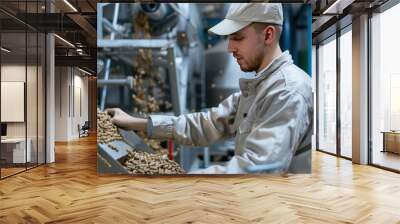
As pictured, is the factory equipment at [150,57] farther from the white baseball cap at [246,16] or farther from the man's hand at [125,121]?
the white baseball cap at [246,16]

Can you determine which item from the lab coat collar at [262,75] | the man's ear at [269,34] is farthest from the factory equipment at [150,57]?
the man's ear at [269,34]

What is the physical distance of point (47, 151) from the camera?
26.9 ft

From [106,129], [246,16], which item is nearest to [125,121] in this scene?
[106,129]

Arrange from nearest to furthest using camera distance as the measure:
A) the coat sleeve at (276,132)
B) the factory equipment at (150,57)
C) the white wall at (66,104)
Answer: the coat sleeve at (276,132), the factory equipment at (150,57), the white wall at (66,104)

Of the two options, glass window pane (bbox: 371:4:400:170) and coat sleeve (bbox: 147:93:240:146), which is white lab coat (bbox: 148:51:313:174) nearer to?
coat sleeve (bbox: 147:93:240:146)

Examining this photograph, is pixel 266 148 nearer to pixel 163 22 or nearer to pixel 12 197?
pixel 163 22

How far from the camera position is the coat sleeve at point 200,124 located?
6.03m

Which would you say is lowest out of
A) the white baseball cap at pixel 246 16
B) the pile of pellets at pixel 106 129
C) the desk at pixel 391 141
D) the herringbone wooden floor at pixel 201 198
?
the herringbone wooden floor at pixel 201 198

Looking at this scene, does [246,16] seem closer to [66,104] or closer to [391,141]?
[391,141]

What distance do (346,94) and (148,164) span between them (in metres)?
5.15

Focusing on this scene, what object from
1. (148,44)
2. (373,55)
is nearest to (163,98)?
(148,44)

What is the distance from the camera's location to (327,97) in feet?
34.6

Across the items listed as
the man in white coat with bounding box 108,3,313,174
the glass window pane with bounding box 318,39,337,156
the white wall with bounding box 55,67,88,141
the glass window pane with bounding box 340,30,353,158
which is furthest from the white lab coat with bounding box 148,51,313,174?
the white wall with bounding box 55,67,88,141

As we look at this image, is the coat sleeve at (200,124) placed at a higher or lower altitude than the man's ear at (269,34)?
lower
